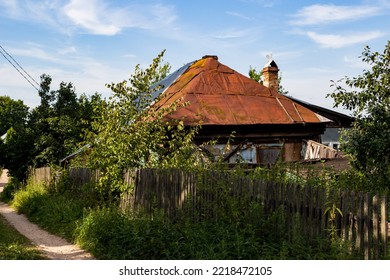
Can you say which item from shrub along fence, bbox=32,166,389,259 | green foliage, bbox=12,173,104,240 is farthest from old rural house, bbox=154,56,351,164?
shrub along fence, bbox=32,166,389,259

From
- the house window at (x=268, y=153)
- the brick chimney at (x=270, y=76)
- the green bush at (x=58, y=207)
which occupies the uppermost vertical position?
the brick chimney at (x=270, y=76)

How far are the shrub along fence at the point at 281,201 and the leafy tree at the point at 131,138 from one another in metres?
0.77

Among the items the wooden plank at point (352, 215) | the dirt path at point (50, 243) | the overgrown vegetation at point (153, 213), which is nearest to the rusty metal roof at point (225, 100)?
the overgrown vegetation at point (153, 213)

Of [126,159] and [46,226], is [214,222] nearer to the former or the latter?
[126,159]

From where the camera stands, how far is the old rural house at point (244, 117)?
14.6m

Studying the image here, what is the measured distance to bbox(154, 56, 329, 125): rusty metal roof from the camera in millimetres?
14734

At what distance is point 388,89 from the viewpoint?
A: 33.8 ft

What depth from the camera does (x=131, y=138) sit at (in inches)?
429

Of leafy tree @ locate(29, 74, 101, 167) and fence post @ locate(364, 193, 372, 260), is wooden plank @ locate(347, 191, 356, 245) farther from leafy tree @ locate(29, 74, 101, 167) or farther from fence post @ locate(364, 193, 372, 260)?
leafy tree @ locate(29, 74, 101, 167)

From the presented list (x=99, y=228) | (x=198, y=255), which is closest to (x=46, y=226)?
(x=99, y=228)

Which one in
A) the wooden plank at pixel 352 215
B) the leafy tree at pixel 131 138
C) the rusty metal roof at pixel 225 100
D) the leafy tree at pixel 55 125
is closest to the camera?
the wooden plank at pixel 352 215

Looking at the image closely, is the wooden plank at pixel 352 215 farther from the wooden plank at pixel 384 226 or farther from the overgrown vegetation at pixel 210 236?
the wooden plank at pixel 384 226

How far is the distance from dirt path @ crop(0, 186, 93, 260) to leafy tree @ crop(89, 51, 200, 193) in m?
1.88

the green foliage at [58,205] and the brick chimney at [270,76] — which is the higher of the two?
the brick chimney at [270,76]
